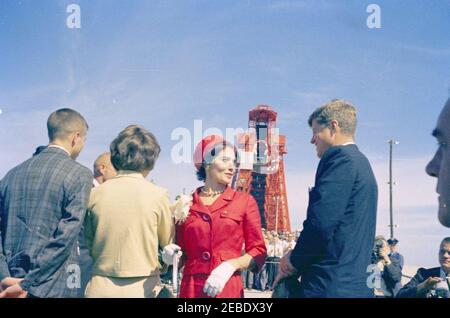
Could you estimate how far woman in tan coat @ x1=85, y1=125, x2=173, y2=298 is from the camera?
8.80 feet

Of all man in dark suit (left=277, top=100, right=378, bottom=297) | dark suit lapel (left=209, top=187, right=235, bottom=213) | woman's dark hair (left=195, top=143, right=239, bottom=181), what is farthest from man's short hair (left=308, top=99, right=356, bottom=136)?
dark suit lapel (left=209, top=187, right=235, bottom=213)

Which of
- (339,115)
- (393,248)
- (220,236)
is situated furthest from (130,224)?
(393,248)

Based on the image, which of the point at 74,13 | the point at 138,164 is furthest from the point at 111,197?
the point at 74,13

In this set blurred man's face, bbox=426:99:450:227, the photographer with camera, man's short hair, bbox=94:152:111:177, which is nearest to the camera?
blurred man's face, bbox=426:99:450:227

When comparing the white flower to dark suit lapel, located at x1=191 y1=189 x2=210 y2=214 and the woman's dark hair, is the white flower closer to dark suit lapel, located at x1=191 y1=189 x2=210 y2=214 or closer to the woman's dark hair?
dark suit lapel, located at x1=191 y1=189 x2=210 y2=214

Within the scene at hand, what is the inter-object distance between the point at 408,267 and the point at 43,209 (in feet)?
7.13

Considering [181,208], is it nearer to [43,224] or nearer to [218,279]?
[218,279]

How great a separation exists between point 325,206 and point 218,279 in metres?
0.65

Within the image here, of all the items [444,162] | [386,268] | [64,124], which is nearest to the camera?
[444,162]

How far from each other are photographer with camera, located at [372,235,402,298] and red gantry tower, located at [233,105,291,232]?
0.60m

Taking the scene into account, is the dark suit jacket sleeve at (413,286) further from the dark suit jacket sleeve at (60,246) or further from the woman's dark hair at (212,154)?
the dark suit jacket sleeve at (60,246)

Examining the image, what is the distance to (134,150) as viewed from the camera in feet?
8.96

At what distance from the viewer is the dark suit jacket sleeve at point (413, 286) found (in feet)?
9.92

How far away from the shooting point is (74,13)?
3.15 metres
